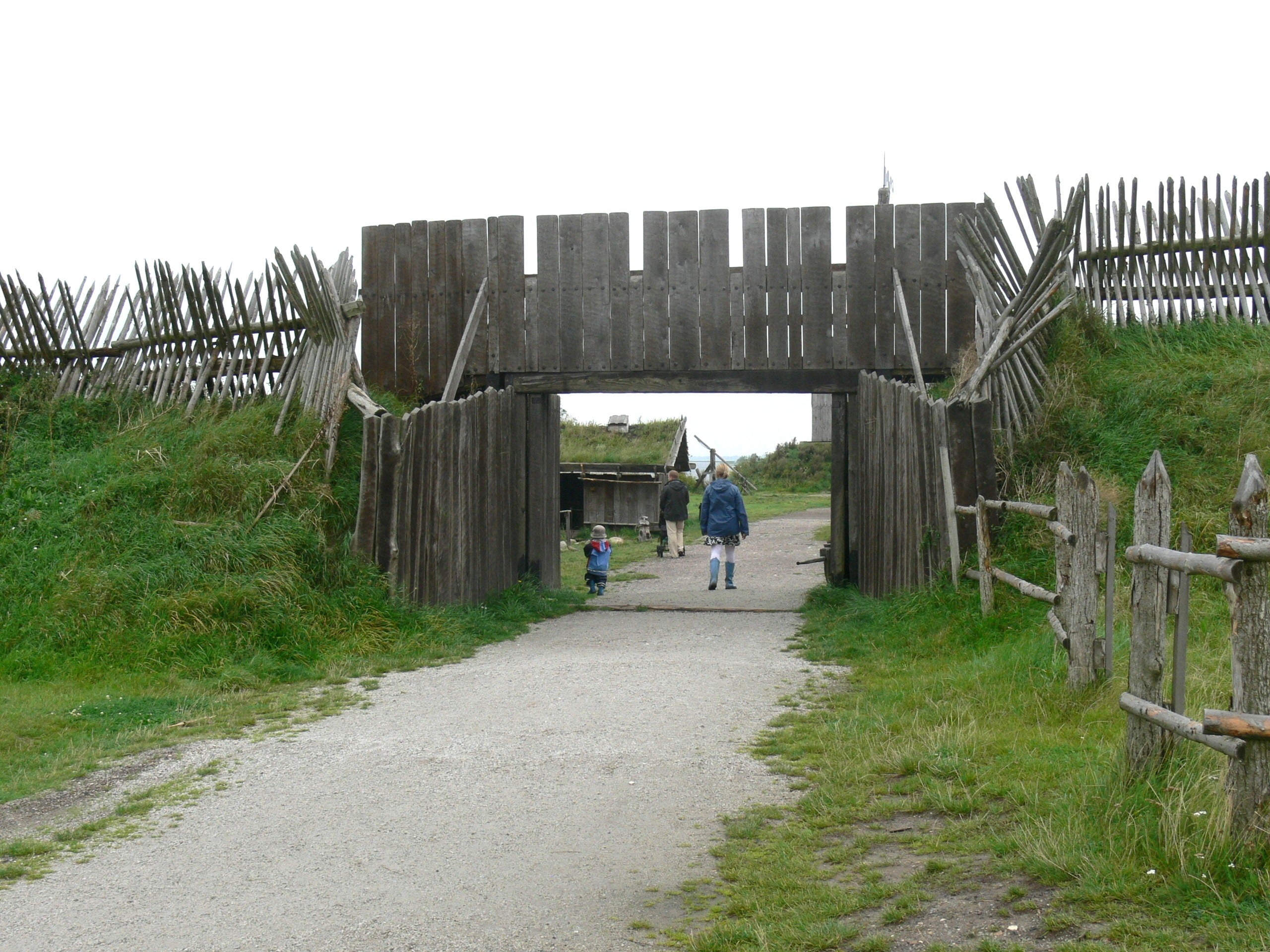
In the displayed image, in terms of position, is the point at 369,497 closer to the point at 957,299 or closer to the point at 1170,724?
the point at 957,299

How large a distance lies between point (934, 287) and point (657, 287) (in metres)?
2.87

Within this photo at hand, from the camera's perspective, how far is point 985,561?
8.24 meters

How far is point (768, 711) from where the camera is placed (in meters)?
6.80

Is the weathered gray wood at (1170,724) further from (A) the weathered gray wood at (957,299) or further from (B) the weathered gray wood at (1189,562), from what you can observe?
(A) the weathered gray wood at (957,299)

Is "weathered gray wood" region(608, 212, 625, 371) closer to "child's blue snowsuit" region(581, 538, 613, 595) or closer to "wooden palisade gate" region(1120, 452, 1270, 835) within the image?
"child's blue snowsuit" region(581, 538, 613, 595)

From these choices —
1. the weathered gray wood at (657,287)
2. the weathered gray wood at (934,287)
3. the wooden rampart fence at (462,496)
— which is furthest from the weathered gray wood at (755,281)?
the wooden rampart fence at (462,496)

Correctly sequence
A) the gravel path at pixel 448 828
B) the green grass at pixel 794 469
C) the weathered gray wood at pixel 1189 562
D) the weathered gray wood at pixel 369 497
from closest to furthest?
the weathered gray wood at pixel 1189 562, the gravel path at pixel 448 828, the weathered gray wood at pixel 369 497, the green grass at pixel 794 469

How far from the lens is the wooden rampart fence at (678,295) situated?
12.1 metres

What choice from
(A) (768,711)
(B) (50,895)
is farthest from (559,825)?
(A) (768,711)

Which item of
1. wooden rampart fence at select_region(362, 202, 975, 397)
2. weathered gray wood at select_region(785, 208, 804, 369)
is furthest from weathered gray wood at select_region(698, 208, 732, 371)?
weathered gray wood at select_region(785, 208, 804, 369)

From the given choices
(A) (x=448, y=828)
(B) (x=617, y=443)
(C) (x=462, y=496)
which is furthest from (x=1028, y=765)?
(B) (x=617, y=443)

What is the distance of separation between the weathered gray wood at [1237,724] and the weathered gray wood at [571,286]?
378 inches

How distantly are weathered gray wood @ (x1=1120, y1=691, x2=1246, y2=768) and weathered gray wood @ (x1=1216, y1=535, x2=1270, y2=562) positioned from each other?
55 cm

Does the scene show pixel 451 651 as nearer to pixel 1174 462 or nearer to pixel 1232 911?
pixel 1174 462
